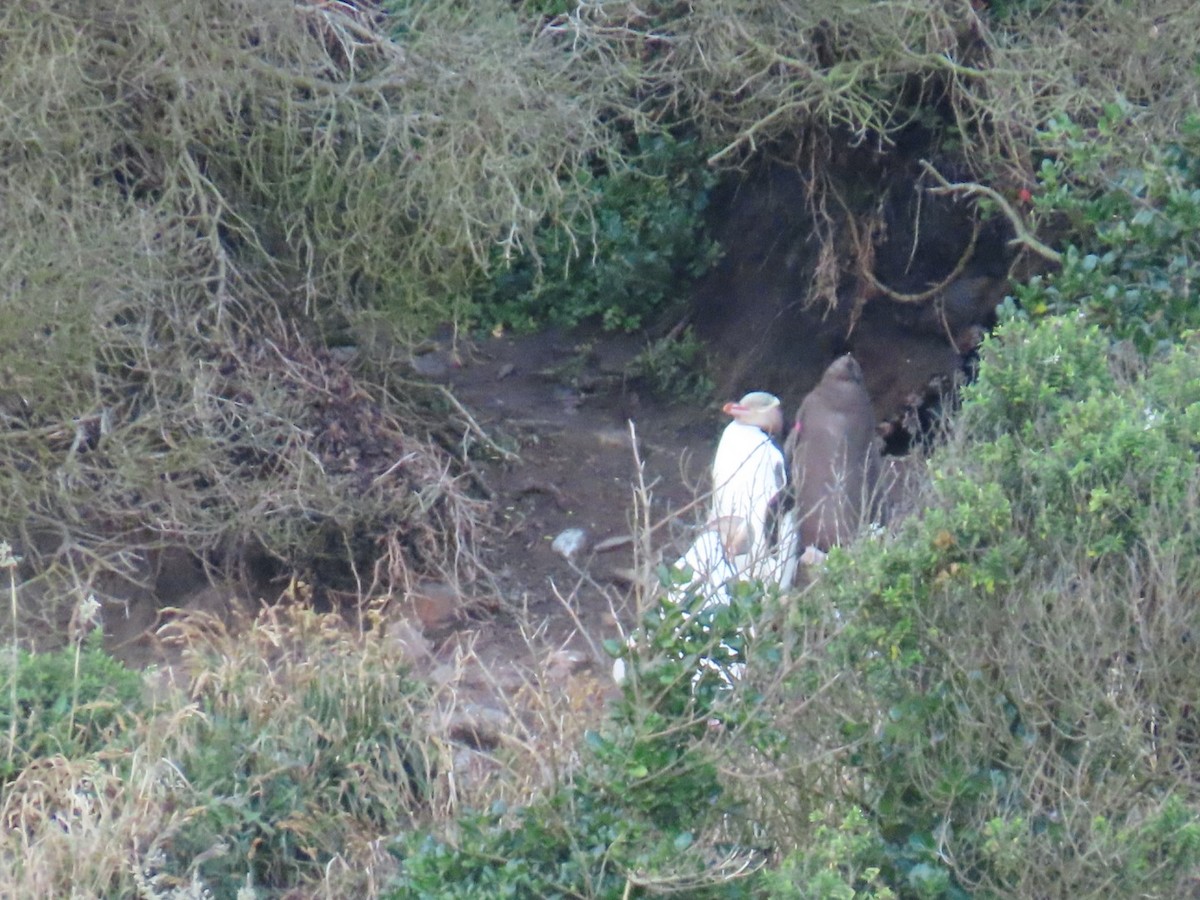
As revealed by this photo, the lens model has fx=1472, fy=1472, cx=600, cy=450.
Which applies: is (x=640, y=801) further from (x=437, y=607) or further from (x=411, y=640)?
(x=437, y=607)

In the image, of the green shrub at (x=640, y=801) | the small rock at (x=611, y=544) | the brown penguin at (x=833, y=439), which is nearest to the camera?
the green shrub at (x=640, y=801)

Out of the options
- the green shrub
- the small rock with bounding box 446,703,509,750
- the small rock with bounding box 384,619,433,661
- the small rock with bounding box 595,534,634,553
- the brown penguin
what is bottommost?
the small rock with bounding box 595,534,634,553

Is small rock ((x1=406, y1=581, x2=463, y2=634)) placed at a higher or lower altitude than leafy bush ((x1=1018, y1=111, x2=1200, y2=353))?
lower

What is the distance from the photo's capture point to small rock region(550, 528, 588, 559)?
8094 millimetres

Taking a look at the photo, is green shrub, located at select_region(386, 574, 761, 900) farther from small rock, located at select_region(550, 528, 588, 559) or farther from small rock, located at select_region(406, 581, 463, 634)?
small rock, located at select_region(550, 528, 588, 559)

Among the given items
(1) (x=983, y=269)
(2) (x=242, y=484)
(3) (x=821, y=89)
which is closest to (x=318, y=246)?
(2) (x=242, y=484)

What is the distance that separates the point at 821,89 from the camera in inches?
308

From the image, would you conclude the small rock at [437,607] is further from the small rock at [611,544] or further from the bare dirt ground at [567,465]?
the small rock at [611,544]

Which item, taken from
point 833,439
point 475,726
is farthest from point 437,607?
point 475,726

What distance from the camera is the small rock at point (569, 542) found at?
8.09m

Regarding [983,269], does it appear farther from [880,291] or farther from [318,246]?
[318,246]

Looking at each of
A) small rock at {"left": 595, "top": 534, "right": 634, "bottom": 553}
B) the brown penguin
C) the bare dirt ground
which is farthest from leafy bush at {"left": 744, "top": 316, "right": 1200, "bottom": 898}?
small rock at {"left": 595, "top": 534, "right": 634, "bottom": 553}

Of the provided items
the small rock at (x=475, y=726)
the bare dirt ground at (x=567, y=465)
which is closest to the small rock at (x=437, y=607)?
the bare dirt ground at (x=567, y=465)

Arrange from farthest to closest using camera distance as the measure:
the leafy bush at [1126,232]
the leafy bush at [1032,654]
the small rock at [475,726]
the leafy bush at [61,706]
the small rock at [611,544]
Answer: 1. the small rock at [611,544]
2. the leafy bush at [1126,232]
3. the small rock at [475,726]
4. the leafy bush at [61,706]
5. the leafy bush at [1032,654]
